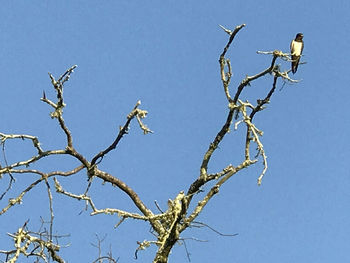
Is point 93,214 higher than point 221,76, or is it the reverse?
point 221,76

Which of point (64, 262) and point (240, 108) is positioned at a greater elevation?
point (240, 108)

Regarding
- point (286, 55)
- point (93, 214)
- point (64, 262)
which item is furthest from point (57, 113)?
point (286, 55)

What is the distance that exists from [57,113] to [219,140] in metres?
1.41

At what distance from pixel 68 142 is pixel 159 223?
1.03 m

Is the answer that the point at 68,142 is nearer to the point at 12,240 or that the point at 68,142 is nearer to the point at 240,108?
the point at 12,240

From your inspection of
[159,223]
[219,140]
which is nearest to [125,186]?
[159,223]

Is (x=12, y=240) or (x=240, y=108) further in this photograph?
(x=240, y=108)

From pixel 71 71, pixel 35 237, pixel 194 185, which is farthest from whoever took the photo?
pixel 194 185

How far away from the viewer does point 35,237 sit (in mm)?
5641

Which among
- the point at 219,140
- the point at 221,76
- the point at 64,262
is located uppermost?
the point at 221,76

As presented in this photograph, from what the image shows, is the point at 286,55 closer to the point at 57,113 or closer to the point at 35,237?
the point at 57,113

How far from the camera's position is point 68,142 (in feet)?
18.7

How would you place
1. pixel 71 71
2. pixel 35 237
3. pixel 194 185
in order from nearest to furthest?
pixel 71 71, pixel 35 237, pixel 194 185

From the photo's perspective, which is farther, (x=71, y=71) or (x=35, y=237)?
(x=35, y=237)
